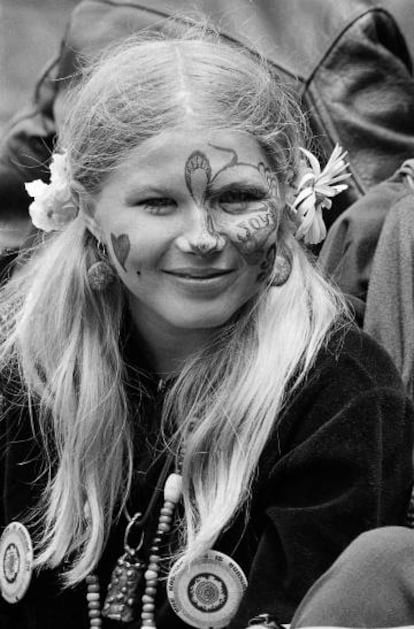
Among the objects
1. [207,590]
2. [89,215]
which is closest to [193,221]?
[89,215]

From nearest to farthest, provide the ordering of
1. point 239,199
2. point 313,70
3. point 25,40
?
point 239,199
point 313,70
point 25,40

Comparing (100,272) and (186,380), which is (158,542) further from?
(100,272)

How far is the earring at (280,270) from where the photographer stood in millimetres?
2350

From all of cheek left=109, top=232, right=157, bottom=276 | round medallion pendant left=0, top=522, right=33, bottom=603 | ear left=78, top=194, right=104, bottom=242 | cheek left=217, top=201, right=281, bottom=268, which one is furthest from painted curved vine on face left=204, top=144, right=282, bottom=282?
round medallion pendant left=0, top=522, right=33, bottom=603

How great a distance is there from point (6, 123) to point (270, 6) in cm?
79

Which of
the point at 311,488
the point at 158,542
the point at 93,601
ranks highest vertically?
the point at 311,488

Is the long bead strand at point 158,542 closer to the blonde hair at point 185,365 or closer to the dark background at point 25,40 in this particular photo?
the blonde hair at point 185,365

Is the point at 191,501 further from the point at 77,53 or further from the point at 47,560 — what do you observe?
the point at 77,53

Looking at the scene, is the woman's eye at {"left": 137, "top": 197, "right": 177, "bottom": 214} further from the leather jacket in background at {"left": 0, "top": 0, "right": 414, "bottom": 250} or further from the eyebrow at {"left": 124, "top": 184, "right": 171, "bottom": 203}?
the leather jacket in background at {"left": 0, "top": 0, "right": 414, "bottom": 250}

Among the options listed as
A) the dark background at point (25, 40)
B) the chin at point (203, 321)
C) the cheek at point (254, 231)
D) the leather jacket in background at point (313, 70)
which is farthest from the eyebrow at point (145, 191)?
the dark background at point (25, 40)

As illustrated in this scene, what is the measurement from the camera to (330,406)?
7.20 feet

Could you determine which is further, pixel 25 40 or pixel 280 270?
pixel 25 40

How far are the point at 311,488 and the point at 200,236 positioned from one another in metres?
0.45

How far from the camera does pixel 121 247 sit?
7.45 ft
